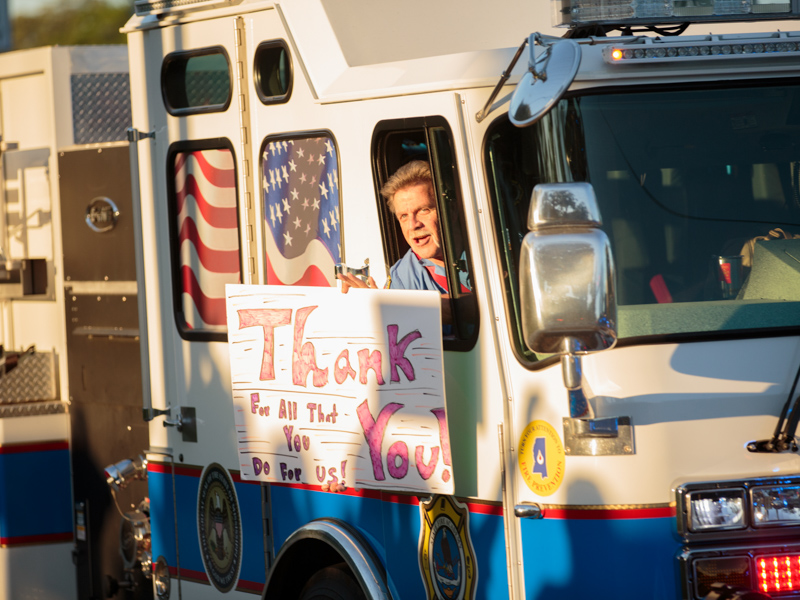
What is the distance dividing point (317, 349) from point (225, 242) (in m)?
0.87

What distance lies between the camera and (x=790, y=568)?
3371mm

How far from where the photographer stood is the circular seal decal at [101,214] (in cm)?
604

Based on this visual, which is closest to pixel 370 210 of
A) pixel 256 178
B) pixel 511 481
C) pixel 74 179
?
pixel 256 178

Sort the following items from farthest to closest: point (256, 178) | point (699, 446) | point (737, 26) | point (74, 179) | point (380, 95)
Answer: point (74, 179) < point (256, 178) < point (737, 26) < point (380, 95) < point (699, 446)

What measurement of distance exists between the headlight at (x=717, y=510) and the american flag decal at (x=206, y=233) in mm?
2213

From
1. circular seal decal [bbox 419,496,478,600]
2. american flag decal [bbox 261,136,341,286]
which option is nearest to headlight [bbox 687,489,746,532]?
circular seal decal [bbox 419,496,478,600]

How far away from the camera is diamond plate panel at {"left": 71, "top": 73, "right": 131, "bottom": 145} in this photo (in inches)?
257

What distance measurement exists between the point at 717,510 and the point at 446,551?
94cm

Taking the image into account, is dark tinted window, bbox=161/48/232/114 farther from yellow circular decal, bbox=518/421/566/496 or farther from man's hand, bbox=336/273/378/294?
yellow circular decal, bbox=518/421/566/496

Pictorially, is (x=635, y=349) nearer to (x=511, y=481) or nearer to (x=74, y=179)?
(x=511, y=481)

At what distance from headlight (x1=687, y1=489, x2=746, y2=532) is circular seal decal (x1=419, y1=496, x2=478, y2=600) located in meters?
0.76

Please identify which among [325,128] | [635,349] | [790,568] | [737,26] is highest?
[737,26]

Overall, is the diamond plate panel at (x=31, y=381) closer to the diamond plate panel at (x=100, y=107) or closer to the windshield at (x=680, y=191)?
the diamond plate panel at (x=100, y=107)

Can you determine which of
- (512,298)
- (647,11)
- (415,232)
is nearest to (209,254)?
(415,232)
